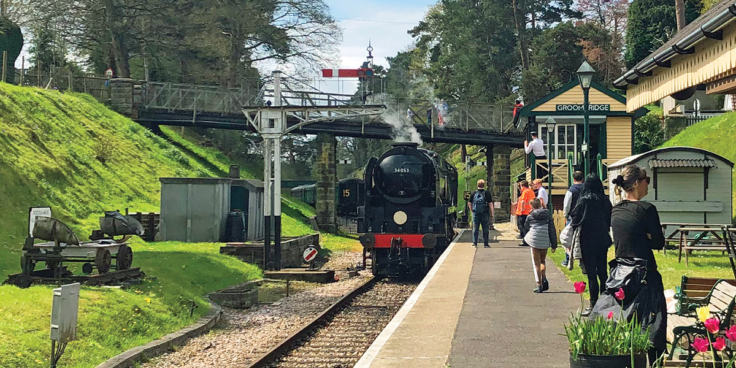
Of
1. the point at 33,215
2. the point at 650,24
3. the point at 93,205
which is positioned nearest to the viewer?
the point at 33,215

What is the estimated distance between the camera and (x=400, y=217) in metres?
21.4

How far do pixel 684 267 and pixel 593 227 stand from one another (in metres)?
6.07

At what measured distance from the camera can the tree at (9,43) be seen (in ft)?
113

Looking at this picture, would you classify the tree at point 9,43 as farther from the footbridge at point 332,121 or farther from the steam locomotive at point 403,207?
the steam locomotive at point 403,207

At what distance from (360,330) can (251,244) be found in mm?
9447

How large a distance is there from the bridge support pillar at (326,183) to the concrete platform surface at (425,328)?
76.1 ft

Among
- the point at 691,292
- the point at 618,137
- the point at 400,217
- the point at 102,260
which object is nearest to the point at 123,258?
the point at 102,260

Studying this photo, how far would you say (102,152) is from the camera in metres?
29.9

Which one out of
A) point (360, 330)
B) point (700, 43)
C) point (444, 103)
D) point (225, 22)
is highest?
point (225, 22)

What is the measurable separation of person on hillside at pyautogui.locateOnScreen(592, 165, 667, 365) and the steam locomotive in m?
14.1

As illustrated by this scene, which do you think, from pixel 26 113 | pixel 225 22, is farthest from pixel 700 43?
pixel 225 22

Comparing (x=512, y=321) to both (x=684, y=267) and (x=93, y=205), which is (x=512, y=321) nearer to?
(x=684, y=267)

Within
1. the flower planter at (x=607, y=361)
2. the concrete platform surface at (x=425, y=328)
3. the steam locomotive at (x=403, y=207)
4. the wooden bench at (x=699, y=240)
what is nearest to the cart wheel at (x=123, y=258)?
the concrete platform surface at (x=425, y=328)

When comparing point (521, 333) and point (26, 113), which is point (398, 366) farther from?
point (26, 113)
